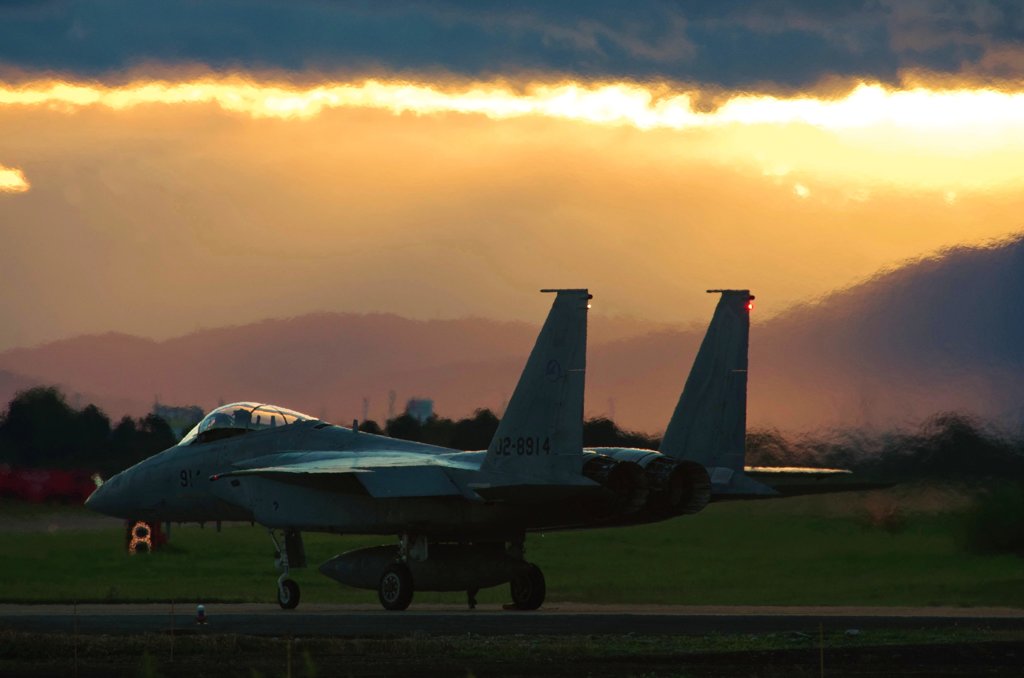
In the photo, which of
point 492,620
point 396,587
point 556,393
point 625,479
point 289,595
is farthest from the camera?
point 289,595

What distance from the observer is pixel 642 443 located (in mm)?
35969

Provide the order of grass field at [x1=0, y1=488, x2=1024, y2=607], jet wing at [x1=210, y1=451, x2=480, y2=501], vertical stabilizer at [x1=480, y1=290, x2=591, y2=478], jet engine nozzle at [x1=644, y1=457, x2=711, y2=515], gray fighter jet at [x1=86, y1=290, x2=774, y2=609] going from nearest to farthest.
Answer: vertical stabilizer at [x1=480, y1=290, x2=591, y2=478] < gray fighter jet at [x1=86, y1=290, x2=774, y2=609] < jet engine nozzle at [x1=644, y1=457, x2=711, y2=515] < jet wing at [x1=210, y1=451, x2=480, y2=501] < grass field at [x1=0, y1=488, x2=1024, y2=607]

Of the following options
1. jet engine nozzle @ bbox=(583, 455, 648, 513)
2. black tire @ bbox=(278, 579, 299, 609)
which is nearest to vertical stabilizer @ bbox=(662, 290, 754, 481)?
jet engine nozzle @ bbox=(583, 455, 648, 513)

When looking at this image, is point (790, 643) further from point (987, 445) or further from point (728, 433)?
point (987, 445)

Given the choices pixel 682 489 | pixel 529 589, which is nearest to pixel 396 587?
pixel 529 589

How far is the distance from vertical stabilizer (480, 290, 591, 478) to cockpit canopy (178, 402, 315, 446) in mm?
6316

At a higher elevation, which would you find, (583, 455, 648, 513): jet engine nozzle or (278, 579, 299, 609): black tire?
(583, 455, 648, 513): jet engine nozzle

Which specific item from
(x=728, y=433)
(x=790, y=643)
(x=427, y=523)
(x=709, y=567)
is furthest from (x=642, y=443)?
(x=790, y=643)

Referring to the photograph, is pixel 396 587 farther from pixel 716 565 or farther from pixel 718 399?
pixel 716 565

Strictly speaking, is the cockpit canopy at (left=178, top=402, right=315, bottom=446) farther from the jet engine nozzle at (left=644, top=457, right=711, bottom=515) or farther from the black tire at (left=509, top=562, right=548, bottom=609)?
the jet engine nozzle at (left=644, top=457, right=711, bottom=515)

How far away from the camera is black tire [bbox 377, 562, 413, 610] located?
29609mm

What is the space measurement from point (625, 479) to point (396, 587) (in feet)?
14.2

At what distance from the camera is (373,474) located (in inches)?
1148

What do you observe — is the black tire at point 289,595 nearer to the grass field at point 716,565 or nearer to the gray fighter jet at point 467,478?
the gray fighter jet at point 467,478
